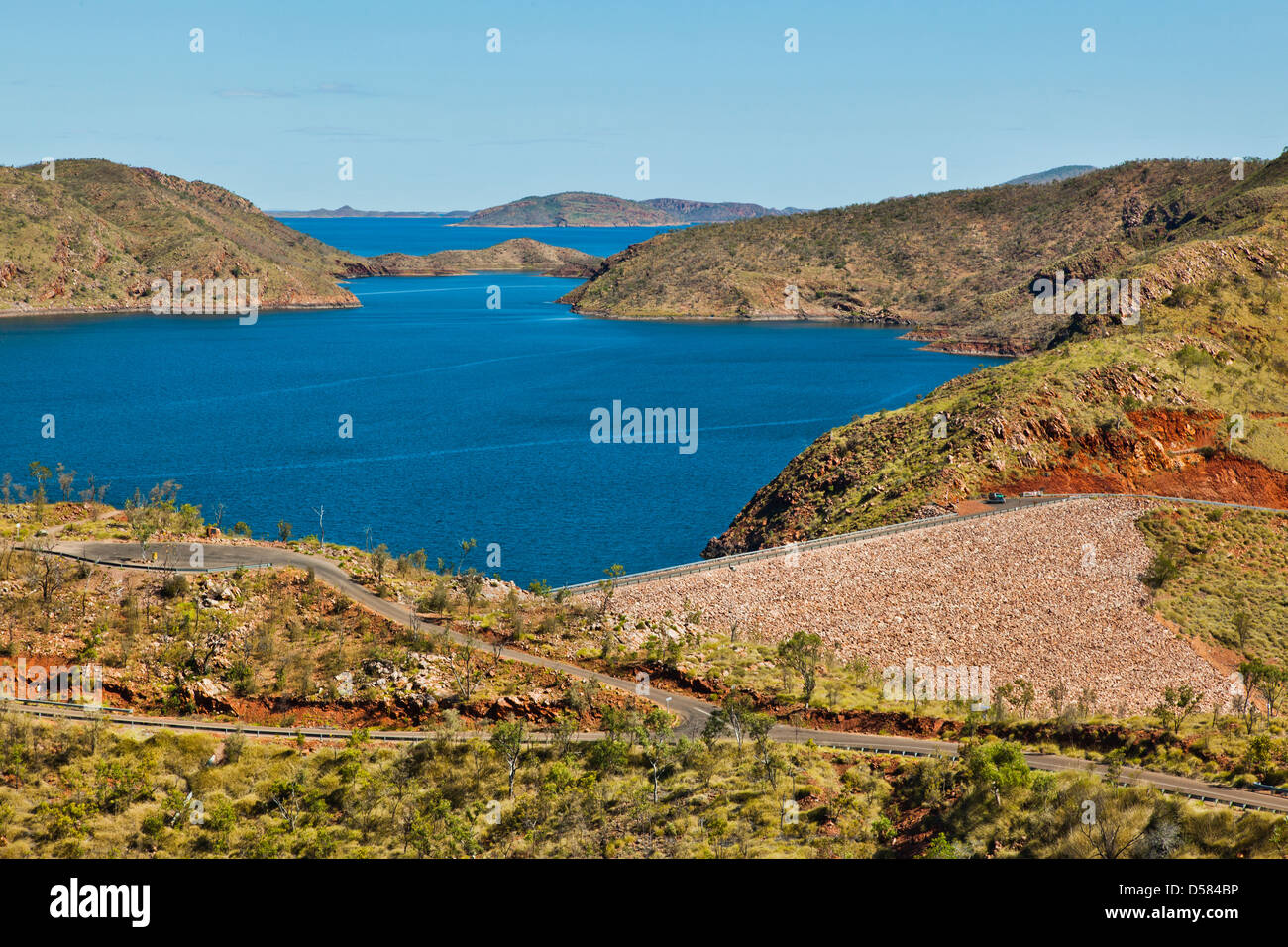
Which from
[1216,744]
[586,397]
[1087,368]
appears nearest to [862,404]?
[586,397]

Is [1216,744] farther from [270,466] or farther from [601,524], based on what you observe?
[270,466]

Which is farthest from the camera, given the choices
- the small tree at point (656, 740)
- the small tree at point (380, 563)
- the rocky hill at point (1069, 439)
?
the rocky hill at point (1069, 439)

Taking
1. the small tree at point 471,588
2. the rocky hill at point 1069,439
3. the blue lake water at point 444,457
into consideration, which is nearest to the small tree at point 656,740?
the small tree at point 471,588

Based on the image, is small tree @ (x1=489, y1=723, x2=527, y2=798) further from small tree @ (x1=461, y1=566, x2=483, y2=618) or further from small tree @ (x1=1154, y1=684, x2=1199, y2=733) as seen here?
small tree @ (x1=1154, y1=684, x2=1199, y2=733)

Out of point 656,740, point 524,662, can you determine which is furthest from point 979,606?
point 524,662

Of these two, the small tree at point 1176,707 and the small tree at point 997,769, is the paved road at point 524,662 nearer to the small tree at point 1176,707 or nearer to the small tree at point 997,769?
the small tree at point 997,769

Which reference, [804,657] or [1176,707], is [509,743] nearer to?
[804,657]

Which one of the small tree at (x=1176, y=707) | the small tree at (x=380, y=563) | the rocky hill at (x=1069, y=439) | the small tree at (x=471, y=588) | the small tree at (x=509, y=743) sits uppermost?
the rocky hill at (x=1069, y=439)
